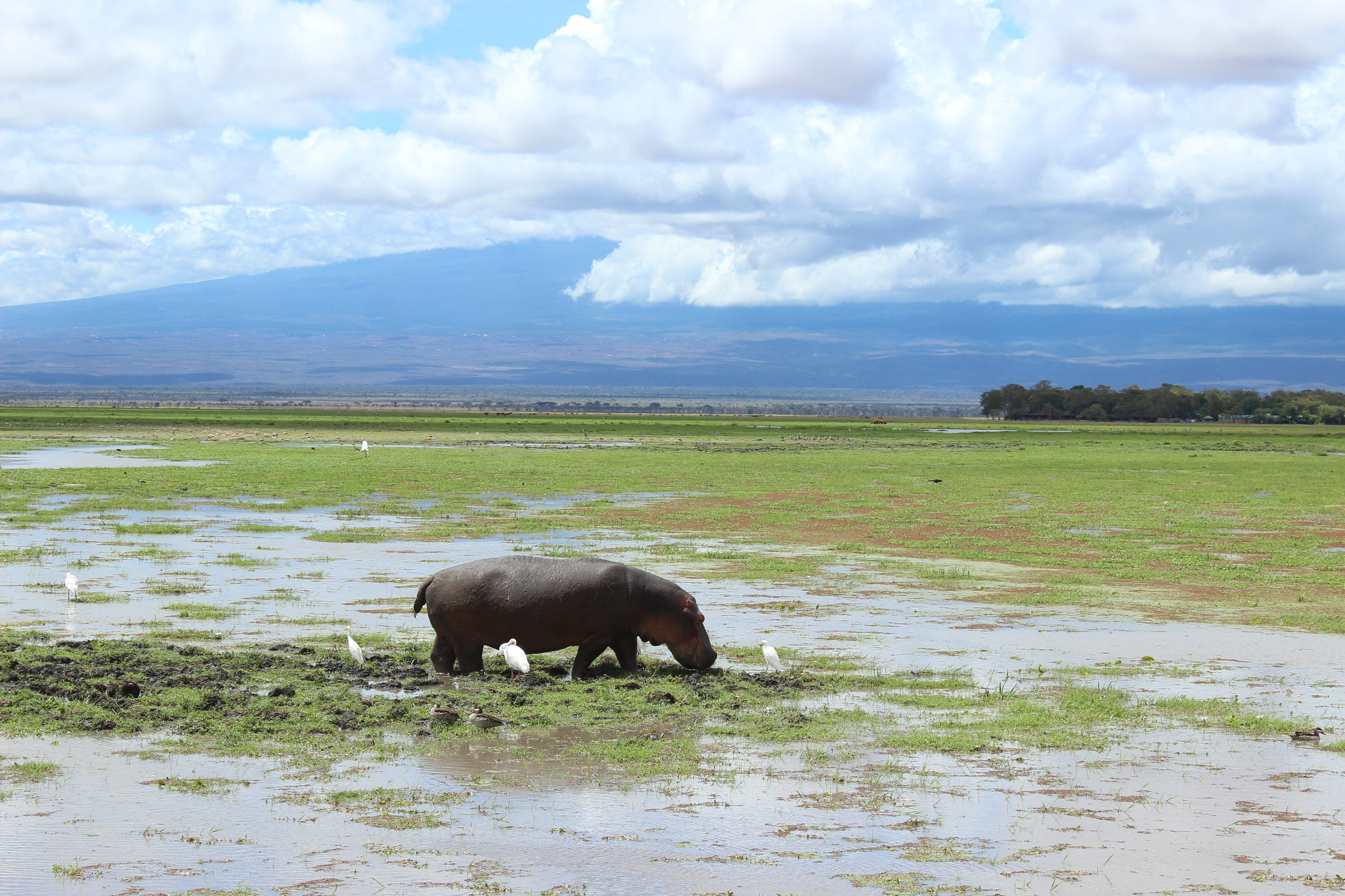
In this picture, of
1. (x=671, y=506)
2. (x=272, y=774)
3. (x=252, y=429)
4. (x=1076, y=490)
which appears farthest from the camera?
(x=252, y=429)

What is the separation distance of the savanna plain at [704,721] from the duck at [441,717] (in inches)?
1.8

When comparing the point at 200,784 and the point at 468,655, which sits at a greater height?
the point at 468,655

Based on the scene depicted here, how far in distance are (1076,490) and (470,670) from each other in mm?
35021

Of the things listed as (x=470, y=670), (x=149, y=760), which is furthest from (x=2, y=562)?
(x=149, y=760)

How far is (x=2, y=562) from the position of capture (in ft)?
74.0

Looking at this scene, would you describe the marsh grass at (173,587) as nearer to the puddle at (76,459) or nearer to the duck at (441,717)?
the duck at (441,717)

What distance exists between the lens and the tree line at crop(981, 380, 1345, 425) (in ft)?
544

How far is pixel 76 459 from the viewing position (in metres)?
57.5

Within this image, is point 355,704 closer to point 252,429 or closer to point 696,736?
point 696,736

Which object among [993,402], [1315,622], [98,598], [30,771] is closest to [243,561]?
[98,598]

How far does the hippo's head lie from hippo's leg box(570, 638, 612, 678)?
0.55 metres

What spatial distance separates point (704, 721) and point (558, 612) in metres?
2.58

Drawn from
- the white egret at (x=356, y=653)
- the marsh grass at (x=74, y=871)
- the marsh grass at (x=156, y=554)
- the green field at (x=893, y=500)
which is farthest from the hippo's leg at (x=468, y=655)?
the marsh grass at (x=156, y=554)

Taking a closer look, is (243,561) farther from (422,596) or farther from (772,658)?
(772,658)
